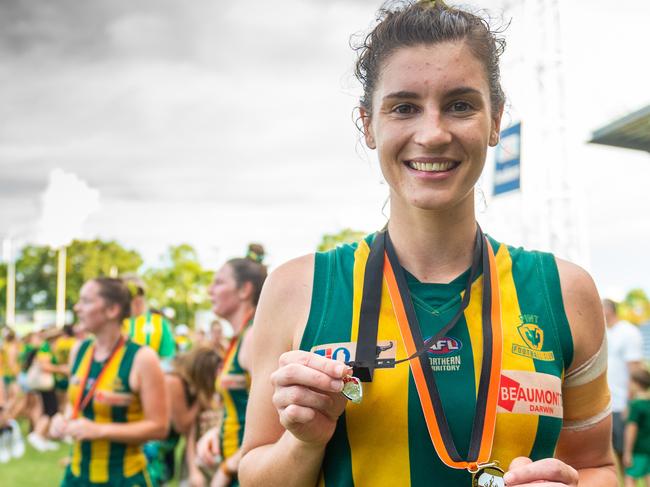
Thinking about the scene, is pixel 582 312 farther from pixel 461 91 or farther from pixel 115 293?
pixel 115 293

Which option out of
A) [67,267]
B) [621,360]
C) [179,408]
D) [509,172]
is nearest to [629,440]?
[621,360]

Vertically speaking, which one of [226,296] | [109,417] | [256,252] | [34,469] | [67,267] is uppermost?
[67,267]

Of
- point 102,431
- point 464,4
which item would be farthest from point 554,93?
point 464,4

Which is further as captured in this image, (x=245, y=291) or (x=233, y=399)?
(x=245, y=291)

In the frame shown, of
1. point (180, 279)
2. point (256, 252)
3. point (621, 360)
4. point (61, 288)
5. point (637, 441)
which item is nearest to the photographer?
point (256, 252)

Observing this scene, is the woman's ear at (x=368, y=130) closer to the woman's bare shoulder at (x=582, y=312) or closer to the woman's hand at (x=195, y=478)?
the woman's bare shoulder at (x=582, y=312)

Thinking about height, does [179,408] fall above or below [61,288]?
below

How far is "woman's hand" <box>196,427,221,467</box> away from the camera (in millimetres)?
4758

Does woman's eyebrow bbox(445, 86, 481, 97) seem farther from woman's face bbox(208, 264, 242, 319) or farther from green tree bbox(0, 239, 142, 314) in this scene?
green tree bbox(0, 239, 142, 314)

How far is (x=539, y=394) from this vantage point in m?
1.56

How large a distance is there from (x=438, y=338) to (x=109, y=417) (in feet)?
11.7

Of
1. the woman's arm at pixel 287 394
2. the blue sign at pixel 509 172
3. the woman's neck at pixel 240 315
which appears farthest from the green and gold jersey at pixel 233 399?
the blue sign at pixel 509 172

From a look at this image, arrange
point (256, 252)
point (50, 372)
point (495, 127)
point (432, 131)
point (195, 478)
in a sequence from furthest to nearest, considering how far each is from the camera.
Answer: point (50, 372), point (195, 478), point (256, 252), point (495, 127), point (432, 131)

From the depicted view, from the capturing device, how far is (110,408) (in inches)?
180
